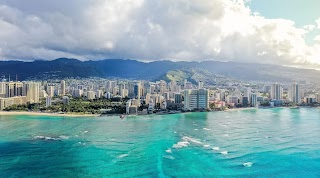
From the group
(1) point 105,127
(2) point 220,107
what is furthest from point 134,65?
(1) point 105,127

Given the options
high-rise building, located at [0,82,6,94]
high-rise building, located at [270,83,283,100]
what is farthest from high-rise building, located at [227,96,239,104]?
high-rise building, located at [0,82,6,94]

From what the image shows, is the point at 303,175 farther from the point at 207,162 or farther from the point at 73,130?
the point at 73,130

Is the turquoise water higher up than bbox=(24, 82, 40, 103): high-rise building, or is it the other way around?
bbox=(24, 82, 40, 103): high-rise building

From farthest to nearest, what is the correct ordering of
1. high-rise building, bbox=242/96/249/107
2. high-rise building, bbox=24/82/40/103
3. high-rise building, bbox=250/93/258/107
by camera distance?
1. high-rise building, bbox=242/96/249/107
2. high-rise building, bbox=250/93/258/107
3. high-rise building, bbox=24/82/40/103

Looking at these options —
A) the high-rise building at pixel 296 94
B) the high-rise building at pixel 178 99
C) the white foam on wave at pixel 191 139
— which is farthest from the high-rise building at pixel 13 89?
the high-rise building at pixel 296 94

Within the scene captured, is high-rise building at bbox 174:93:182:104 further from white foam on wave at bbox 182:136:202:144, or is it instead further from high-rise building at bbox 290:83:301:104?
white foam on wave at bbox 182:136:202:144

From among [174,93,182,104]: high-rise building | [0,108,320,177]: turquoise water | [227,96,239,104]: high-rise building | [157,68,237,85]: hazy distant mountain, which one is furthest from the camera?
[157,68,237,85]: hazy distant mountain

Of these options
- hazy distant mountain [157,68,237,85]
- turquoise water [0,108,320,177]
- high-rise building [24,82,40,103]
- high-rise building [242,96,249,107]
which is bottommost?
turquoise water [0,108,320,177]
